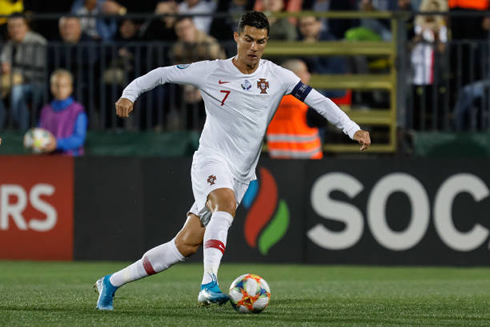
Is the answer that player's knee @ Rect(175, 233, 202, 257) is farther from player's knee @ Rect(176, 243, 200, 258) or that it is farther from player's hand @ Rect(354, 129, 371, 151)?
player's hand @ Rect(354, 129, 371, 151)

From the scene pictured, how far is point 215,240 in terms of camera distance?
23.4 feet

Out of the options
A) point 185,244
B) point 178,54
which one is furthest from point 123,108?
point 178,54

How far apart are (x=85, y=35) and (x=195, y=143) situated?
2.08 metres

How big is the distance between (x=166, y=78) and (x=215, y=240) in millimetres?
1225

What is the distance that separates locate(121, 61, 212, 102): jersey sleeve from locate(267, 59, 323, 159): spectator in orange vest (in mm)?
5209

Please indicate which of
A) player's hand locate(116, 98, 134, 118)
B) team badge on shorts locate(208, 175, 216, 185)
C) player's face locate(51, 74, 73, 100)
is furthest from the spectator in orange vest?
player's hand locate(116, 98, 134, 118)

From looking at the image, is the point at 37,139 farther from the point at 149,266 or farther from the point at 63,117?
the point at 149,266

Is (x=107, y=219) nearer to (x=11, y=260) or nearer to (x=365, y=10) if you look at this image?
(x=11, y=260)

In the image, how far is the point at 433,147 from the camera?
13500 millimetres

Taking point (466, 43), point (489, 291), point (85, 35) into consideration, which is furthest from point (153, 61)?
point (489, 291)

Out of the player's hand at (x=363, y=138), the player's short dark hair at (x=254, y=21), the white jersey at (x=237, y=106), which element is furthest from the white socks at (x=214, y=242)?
the player's short dark hair at (x=254, y=21)

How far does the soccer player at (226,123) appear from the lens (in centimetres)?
730

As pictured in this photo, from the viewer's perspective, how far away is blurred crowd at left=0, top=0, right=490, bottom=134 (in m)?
13.2

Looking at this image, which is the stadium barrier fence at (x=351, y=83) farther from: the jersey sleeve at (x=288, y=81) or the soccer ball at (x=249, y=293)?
the soccer ball at (x=249, y=293)
